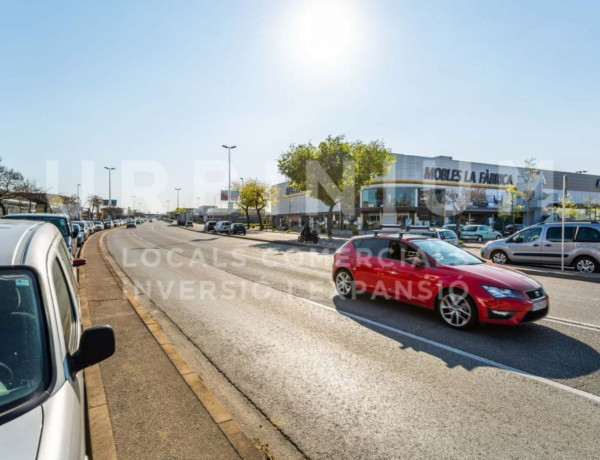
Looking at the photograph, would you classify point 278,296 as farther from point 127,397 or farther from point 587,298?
point 587,298

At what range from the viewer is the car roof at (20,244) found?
6.62 feet

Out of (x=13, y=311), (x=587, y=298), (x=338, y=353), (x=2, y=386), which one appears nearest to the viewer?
(x=2, y=386)

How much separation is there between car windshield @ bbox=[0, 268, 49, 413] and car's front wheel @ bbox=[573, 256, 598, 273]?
49.8 ft

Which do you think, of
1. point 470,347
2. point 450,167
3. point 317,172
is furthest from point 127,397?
point 450,167

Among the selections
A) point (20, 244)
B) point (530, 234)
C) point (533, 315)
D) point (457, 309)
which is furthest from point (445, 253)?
point (530, 234)

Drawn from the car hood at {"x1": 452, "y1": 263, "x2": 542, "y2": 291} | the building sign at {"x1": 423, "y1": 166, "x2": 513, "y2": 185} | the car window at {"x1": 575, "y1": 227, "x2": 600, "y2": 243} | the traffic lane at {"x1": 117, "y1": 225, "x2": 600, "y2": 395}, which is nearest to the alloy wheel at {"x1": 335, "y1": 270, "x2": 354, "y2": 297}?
the traffic lane at {"x1": 117, "y1": 225, "x2": 600, "y2": 395}

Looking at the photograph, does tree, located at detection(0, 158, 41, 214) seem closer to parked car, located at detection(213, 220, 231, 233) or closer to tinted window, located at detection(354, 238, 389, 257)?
parked car, located at detection(213, 220, 231, 233)

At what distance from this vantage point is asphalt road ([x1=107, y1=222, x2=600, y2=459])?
10.2 feet

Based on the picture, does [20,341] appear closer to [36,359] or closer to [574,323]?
[36,359]

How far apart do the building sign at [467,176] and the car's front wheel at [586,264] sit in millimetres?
36762

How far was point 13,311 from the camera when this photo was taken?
187 centimetres

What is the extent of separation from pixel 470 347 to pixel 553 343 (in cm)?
133

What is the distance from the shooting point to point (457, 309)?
5965mm

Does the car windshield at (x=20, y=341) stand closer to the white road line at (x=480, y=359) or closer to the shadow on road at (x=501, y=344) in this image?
the shadow on road at (x=501, y=344)
